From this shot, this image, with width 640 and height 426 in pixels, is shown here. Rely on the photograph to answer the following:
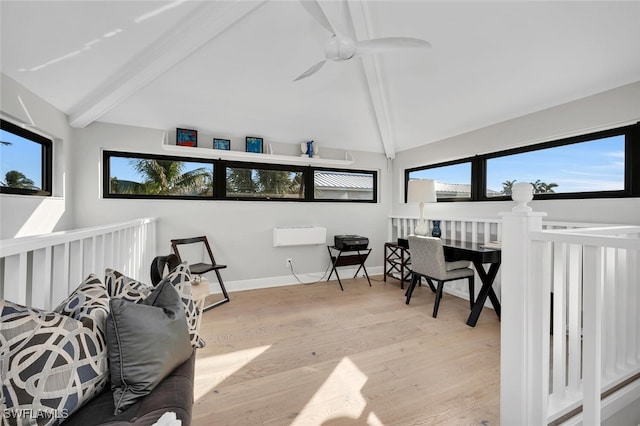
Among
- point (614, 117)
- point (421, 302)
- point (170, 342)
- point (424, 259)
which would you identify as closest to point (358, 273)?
point (421, 302)

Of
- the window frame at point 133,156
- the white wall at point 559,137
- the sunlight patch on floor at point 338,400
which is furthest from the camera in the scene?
the window frame at point 133,156

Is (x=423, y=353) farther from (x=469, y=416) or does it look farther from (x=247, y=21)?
(x=247, y=21)

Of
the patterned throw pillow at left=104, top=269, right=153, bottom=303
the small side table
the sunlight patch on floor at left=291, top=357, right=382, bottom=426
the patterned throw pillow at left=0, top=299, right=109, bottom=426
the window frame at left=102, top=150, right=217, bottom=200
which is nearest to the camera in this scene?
the patterned throw pillow at left=0, top=299, right=109, bottom=426

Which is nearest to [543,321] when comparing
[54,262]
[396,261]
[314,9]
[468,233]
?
[314,9]

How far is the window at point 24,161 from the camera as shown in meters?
2.12

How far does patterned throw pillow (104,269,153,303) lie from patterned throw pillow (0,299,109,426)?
0.30m

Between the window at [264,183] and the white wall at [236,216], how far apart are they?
145mm

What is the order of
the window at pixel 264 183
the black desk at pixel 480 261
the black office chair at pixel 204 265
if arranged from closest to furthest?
the black desk at pixel 480 261 < the black office chair at pixel 204 265 < the window at pixel 264 183

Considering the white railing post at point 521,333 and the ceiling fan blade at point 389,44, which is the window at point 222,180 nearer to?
the ceiling fan blade at point 389,44

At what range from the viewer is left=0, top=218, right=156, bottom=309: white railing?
0.98 m

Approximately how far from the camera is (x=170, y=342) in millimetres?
1043

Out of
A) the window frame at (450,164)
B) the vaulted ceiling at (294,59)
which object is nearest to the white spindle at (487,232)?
the window frame at (450,164)

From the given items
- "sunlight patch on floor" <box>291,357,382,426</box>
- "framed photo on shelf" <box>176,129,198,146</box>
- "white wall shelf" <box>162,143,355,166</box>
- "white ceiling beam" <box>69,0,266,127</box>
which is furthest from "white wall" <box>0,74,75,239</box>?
"sunlight patch on floor" <box>291,357,382,426</box>

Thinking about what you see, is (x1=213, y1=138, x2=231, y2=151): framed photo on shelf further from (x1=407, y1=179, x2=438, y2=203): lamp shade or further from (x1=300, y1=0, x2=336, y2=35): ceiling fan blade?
(x1=407, y1=179, x2=438, y2=203): lamp shade
